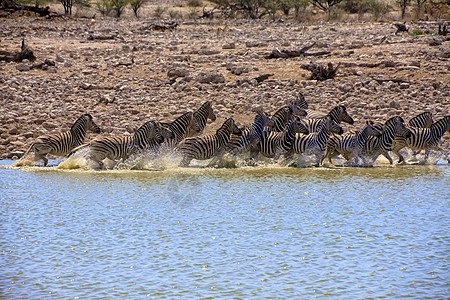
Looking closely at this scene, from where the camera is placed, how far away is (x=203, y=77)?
18.0m

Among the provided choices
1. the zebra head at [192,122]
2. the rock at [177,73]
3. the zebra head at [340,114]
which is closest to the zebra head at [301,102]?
the zebra head at [340,114]

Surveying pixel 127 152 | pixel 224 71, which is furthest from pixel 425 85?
pixel 127 152

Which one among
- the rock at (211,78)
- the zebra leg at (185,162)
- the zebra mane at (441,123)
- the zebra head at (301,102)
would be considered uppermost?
the rock at (211,78)

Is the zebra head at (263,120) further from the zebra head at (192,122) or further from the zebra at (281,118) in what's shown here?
the zebra head at (192,122)

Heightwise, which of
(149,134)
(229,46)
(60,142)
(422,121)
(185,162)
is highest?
(229,46)

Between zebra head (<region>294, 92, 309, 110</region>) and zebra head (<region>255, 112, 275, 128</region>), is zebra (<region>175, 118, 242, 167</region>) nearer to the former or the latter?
zebra head (<region>255, 112, 275, 128</region>)

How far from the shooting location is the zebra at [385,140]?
1278cm

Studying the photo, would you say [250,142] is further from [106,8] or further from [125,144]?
[106,8]


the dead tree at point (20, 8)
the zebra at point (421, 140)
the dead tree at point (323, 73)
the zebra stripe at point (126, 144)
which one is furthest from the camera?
the dead tree at point (20, 8)

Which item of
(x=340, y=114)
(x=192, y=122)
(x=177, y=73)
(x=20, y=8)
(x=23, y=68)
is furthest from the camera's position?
(x=20, y=8)

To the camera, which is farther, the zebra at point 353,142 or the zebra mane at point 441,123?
the zebra mane at point 441,123

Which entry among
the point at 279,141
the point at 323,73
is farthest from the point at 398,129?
the point at 323,73

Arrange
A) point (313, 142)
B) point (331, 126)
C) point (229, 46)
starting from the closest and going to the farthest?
1. point (313, 142)
2. point (331, 126)
3. point (229, 46)

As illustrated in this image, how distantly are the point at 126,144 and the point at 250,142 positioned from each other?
8.52ft
